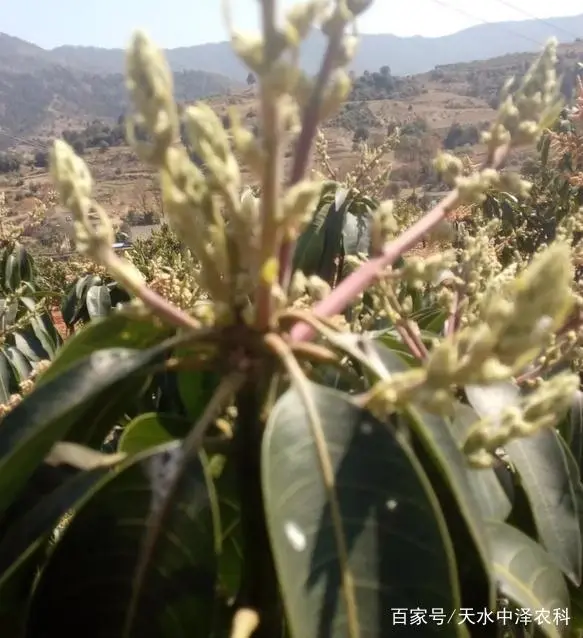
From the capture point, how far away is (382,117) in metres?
39.3

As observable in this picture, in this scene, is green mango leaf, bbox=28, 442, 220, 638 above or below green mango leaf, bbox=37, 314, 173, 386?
below

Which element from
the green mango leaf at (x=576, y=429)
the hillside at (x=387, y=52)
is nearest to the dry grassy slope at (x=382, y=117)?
the green mango leaf at (x=576, y=429)

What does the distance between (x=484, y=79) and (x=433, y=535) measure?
6780 cm

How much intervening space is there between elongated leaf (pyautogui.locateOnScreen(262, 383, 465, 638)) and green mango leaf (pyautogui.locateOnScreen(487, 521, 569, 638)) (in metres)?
0.22

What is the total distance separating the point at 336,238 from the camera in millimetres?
2719

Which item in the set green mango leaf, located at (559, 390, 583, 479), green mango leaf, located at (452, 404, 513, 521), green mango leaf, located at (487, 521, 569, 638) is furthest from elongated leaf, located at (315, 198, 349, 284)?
green mango leaf, located at (487, 521, 569, 638)

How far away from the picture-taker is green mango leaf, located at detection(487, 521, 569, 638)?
904 mm

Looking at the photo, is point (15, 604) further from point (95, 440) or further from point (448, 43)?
point (448, 43)

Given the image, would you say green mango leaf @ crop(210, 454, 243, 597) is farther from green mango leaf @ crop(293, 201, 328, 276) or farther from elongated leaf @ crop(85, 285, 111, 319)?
elongated leaf @ crop(85, 285, 111, 319)

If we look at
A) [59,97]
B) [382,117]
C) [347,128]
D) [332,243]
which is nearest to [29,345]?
A: [332,243]

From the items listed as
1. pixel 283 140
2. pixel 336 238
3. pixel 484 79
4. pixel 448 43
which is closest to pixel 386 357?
pixel 283 140

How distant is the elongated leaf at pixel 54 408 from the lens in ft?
2.61

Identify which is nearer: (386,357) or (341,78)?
(341,78)

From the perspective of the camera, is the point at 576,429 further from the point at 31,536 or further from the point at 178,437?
the point at 31,536
